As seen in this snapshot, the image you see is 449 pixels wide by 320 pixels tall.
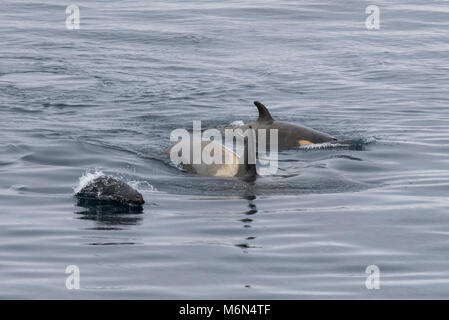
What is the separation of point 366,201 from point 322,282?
12.3 ft

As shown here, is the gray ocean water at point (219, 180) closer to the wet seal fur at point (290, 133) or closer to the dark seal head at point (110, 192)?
the dark seal head at point (110, 192)

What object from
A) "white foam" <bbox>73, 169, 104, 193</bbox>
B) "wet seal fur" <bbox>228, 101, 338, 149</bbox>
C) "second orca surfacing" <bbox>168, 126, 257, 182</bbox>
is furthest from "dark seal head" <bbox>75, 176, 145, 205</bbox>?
"wet seal fur" <bbox>228, 101, 338, 149</bbox>

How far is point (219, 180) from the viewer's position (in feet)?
49.8

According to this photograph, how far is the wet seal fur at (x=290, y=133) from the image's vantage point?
711 inches

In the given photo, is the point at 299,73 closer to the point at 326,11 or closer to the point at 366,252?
the point at 326,11

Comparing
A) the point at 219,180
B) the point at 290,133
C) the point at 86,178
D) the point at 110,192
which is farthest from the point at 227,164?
the point at 290,133

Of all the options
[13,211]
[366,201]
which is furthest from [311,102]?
[13,211]

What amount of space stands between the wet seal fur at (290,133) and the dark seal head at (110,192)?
4.56m

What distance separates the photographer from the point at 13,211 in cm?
1341

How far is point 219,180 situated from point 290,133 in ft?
11.4

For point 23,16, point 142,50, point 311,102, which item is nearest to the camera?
point 311,102

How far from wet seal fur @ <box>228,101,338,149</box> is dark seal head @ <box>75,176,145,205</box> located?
4.56m

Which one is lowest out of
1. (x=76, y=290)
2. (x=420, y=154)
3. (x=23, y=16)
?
(x=76, y=290)

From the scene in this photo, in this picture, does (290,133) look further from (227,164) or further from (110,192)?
(110,192)
